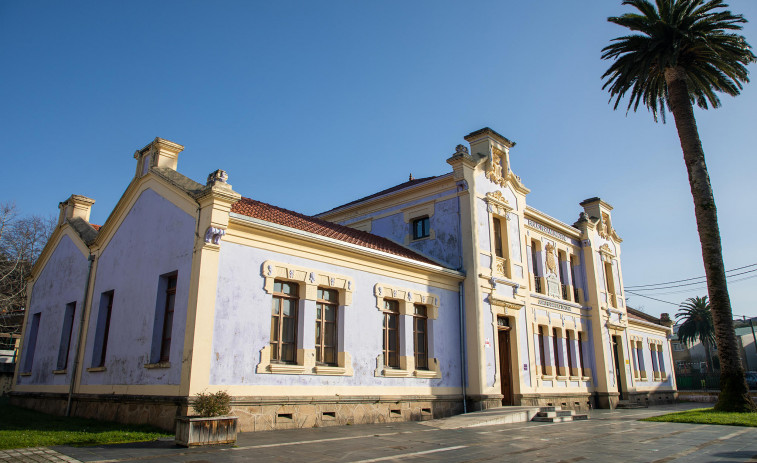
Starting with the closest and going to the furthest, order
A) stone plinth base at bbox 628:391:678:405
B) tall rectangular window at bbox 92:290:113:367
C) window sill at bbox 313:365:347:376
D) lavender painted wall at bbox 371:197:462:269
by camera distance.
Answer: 1. window sill at bbox 313:365:347:376
2. tall rectangular window at bbox 92:290:113:367
3. lavender painted wall at bbox 371:197:462:269
4. stone plinth base at bbox 628:391:678:405

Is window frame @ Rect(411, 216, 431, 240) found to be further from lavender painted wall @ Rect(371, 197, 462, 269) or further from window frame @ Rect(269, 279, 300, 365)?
window frame @ Rect(269, 279, 300, 365)

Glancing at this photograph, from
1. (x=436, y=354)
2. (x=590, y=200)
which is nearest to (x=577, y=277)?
(x=590, y=200)

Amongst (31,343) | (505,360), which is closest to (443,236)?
(505,360)

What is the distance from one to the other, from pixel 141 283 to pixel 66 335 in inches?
225

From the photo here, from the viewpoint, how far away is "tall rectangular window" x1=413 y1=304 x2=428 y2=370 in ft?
56.0

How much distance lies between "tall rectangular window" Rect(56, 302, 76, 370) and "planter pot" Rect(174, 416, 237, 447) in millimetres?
9745

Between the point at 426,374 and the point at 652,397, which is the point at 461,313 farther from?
the point at 652,397

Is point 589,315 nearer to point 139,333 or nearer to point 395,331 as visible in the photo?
point 395,331

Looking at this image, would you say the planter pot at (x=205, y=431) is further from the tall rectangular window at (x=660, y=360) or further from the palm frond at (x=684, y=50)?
the tall rectangular window at (x=660, y=360)

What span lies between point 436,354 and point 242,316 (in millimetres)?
7389

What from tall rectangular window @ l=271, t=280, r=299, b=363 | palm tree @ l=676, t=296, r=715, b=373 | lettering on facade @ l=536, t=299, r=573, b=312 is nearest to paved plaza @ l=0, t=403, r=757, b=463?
tall rectangular window @ l=271, t=280, r=299, b=363

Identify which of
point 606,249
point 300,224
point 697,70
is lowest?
point 300,224

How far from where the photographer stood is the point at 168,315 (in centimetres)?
1304

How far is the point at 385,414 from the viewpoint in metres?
15.2
